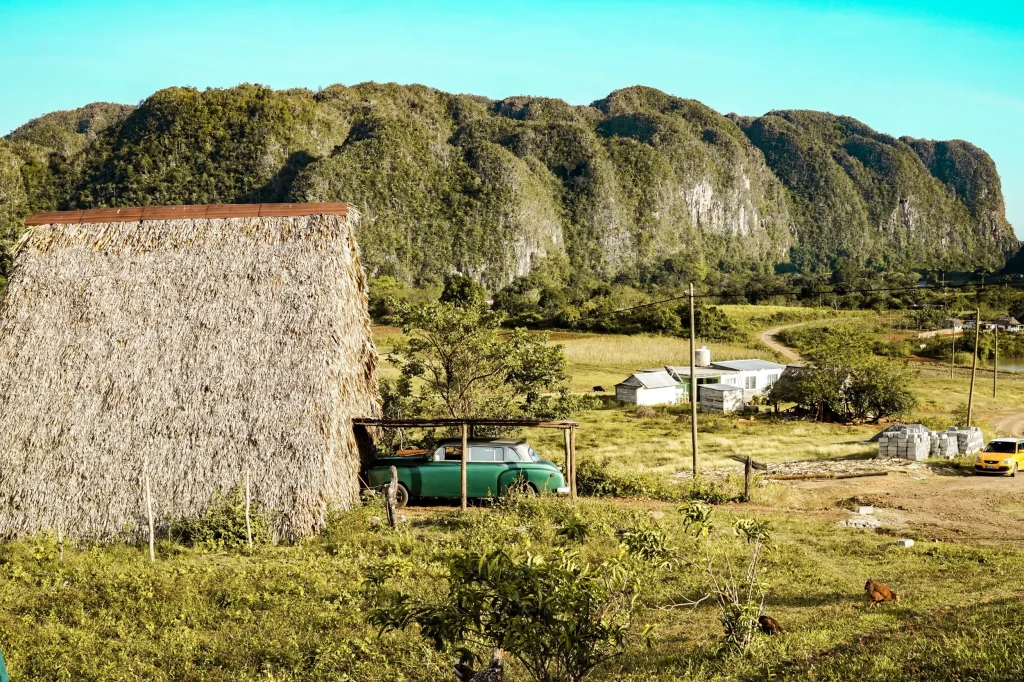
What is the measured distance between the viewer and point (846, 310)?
293 feet

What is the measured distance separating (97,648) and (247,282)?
25.1 feet

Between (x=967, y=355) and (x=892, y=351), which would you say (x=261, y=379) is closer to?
(x=892, y=351)

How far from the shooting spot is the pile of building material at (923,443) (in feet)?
81.1

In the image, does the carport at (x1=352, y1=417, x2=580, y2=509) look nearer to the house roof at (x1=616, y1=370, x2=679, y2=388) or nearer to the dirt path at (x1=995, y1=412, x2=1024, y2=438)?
the house roof at (x1=616, y1=370, x2=679, y2=388)

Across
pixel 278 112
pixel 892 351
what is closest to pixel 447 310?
pixel 892 351

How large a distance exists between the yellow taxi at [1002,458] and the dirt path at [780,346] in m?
34.1

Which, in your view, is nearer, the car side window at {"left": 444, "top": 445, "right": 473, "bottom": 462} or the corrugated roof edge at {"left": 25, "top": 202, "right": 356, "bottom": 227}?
the car side window at {"left": 444, "top": 445, "right": 473, "bottom": 462}

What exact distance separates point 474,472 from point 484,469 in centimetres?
19

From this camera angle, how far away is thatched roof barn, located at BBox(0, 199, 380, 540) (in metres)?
12.3

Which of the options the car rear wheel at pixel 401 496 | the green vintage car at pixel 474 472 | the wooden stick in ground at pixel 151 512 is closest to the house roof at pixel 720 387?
the green vintage car at pixel 474 472

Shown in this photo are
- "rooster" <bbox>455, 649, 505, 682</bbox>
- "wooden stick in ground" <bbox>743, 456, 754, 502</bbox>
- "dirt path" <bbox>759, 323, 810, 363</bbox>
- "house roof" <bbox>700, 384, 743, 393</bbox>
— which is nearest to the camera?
"rooster" <bbox>455, 649, 505, 682</bbox>

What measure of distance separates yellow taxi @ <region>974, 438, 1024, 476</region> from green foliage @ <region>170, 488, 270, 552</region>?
19.3 metres

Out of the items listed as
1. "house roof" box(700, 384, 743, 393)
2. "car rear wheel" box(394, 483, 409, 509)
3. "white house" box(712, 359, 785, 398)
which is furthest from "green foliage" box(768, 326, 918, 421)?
"car rear wheel" box(394, 483, 409, 509)

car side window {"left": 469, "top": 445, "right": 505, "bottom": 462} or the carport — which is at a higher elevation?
the carport
